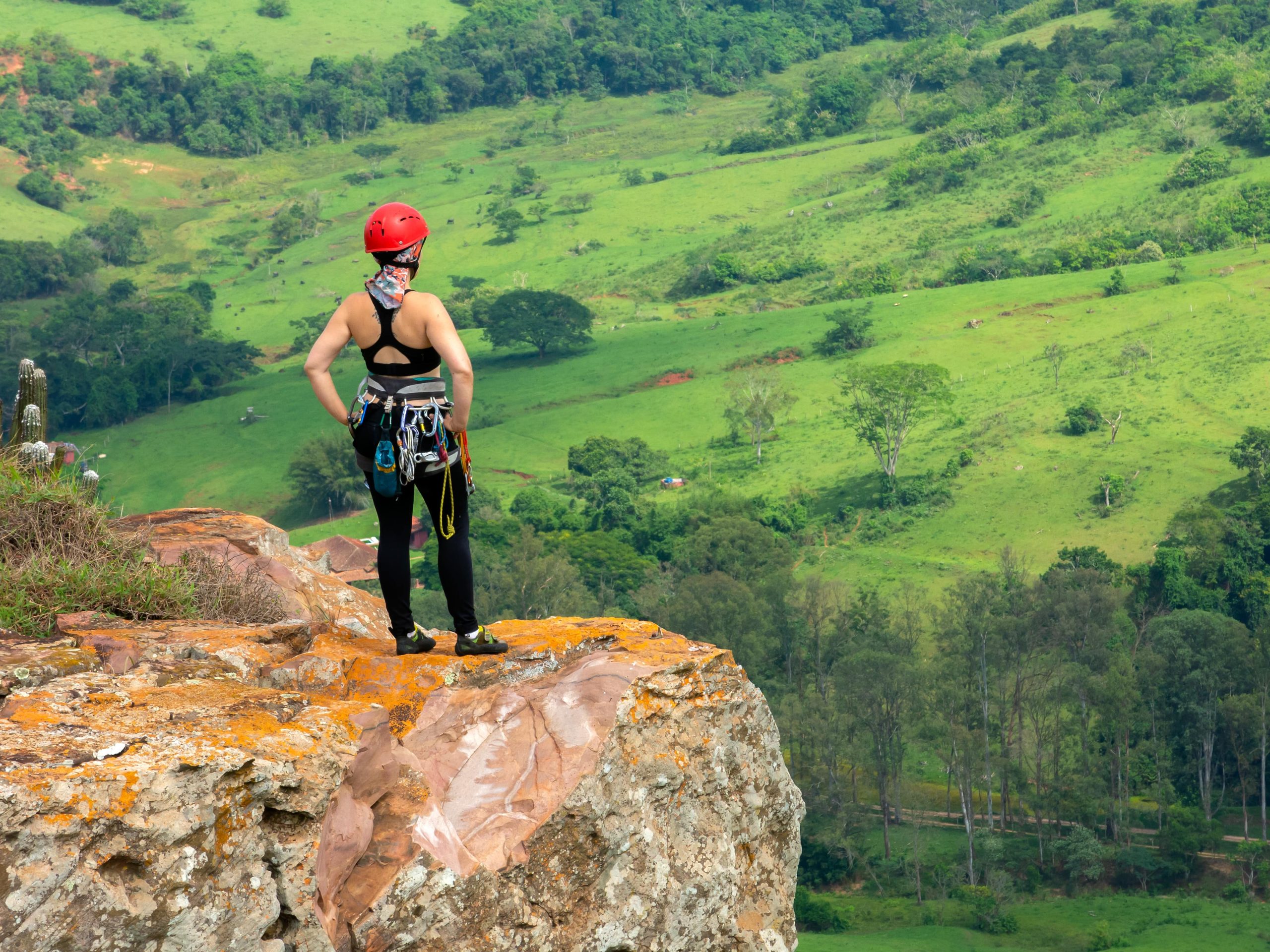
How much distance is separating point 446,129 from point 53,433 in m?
85.6

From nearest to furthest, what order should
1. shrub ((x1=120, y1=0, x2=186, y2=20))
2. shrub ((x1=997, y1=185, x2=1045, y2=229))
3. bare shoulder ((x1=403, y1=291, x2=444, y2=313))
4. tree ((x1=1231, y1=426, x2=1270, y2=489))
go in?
bare shoulder ((x1=403, y1=291, x2=444, y2=313)) < tree ((x1=1231, y1=426, x2=1270, y2=489)) < shrub ((x1=997, y1=185, x2=1045, y2=229)) < shrub ((x1=120, y1=0, x2=186, y2=20))

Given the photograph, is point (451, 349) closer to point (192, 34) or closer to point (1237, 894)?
point (1237, 894)

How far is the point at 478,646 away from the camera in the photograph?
820cm

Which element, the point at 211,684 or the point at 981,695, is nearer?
the point at 211,684

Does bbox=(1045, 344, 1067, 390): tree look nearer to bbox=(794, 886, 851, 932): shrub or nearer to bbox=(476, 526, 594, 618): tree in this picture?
bbox=(476, 526, 594, 618): tree

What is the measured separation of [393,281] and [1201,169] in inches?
5018

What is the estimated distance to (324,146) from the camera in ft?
584

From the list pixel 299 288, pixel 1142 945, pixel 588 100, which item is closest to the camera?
pixel 1142 945

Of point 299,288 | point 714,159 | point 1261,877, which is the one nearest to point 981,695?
point 1261,877

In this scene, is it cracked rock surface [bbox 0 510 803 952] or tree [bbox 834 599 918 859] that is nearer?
cracked rock surface [bbox 0 510 803 952]

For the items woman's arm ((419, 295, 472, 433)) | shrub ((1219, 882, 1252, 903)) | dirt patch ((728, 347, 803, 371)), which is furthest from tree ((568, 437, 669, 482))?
woman's arm ((419, 295, 472, 433))

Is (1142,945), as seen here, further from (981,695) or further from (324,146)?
(324,146)

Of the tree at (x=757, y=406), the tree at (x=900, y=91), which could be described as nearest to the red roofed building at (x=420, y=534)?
the tree at (x=757, y=406)

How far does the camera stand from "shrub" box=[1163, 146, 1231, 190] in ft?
398
